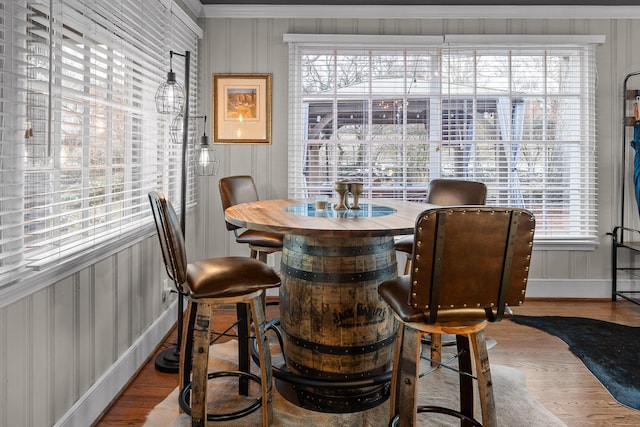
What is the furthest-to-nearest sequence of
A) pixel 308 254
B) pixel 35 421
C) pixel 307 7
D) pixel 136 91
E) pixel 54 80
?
pixel 307 7 < pixel 136 91 < pixel 308 254 < pixel 54 80 < pixel 35 421

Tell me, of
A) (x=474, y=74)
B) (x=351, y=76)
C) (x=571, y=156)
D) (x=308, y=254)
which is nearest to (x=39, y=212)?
(x=308, y=254)

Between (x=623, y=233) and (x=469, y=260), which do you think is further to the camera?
(x=623, y=233)

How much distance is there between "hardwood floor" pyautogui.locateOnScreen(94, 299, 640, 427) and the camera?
2.11 metres

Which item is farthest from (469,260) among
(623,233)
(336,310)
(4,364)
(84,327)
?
(623,233)

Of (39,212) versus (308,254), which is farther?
(308,254)

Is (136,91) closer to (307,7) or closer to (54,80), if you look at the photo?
(54,80)

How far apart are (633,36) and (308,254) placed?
3630 millimetres

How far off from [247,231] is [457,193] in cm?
135

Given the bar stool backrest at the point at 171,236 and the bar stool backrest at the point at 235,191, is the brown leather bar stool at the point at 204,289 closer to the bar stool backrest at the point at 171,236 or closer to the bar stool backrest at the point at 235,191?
the bar stool backrest at the point at 171,236

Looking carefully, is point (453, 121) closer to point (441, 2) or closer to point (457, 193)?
point (441, 2)

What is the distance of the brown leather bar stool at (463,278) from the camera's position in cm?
143

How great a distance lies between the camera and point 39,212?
1717mm

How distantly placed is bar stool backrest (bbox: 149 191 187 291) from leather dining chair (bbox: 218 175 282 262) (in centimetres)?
87

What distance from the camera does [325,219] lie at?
2031 millimetres
